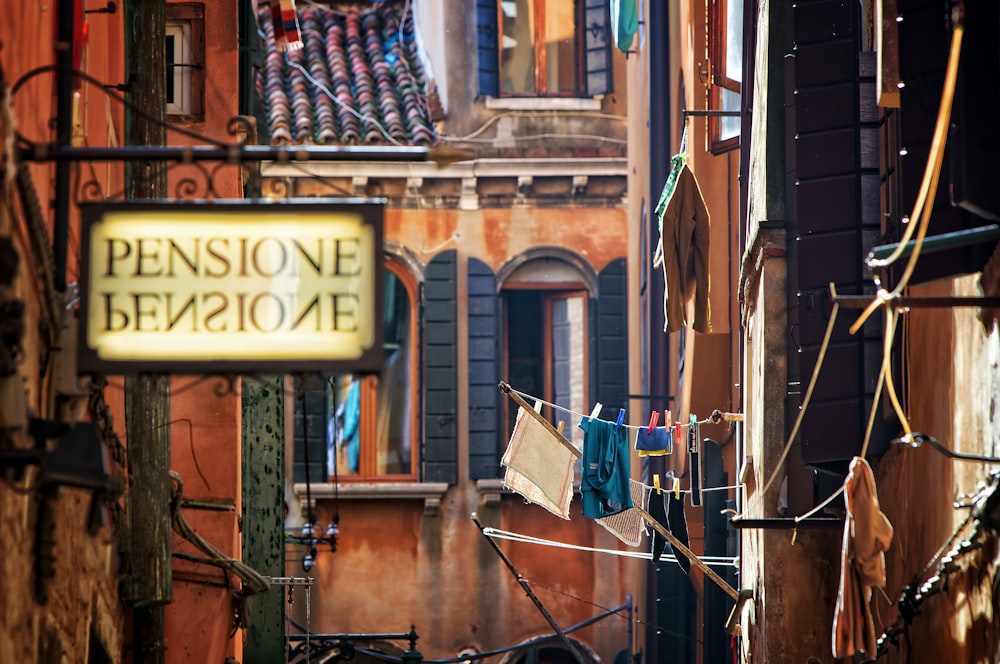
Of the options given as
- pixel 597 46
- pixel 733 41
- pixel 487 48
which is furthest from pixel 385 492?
pixel 733 41

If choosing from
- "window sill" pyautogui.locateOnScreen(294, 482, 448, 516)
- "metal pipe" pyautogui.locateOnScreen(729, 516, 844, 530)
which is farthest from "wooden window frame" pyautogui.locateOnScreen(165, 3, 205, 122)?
"window sill" pyautogui.locateOnScreen(294, 482, 448, 516)

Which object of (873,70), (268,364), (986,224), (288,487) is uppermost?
(873,70)

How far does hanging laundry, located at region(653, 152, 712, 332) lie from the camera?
17500 mm

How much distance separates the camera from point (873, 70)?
1354 centimetres

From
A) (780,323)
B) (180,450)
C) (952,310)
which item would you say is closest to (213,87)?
(180,450)

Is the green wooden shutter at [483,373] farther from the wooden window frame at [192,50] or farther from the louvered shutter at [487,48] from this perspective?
the wooden window frame at [192,50]

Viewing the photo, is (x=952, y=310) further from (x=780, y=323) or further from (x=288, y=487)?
(x=288, y=487)

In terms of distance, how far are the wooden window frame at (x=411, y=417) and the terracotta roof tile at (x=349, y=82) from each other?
6.31ft

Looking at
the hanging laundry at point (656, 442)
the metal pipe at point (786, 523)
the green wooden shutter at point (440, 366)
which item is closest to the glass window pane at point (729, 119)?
the hanging laundry at point (656, 442)

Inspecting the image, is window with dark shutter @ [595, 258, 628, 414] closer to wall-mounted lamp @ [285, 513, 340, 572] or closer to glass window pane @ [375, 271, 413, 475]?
glass window pane @ [375, 271, 413, 475]

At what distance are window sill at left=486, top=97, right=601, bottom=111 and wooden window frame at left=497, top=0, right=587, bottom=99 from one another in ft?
0.43

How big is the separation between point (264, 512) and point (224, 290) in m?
11.3

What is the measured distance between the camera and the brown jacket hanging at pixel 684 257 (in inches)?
690

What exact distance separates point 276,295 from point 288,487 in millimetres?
19167
